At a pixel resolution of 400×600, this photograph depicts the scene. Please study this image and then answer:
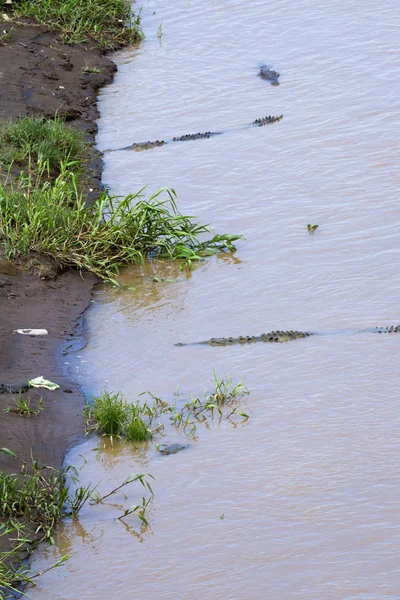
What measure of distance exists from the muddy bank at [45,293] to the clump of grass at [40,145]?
0.87 ft

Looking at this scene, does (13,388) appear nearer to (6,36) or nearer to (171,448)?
(171,448)

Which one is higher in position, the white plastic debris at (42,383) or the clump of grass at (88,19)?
the clump of grass at (88,19)

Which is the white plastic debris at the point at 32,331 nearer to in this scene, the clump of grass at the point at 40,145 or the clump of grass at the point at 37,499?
A: the clump of grass at the point at 37,499

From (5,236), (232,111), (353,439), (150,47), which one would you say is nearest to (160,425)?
(353,439)

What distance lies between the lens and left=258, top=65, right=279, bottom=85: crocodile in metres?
9.98

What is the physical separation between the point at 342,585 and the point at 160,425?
4.88ft

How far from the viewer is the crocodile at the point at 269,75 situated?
393 inches

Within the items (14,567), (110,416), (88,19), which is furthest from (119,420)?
(88,19)

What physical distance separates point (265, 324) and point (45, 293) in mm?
1501

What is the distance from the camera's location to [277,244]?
704cm

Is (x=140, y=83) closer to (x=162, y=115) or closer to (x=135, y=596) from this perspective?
(x=162, y=115)

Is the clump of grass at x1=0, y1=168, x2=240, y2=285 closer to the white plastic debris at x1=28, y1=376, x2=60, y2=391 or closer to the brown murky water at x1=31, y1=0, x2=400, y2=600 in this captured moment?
the brown murky water at x1=31, y1=0, x2=400, y2=600

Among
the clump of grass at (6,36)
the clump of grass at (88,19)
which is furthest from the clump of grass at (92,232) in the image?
the clump of grass at (88,19)

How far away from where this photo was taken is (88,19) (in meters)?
11.2
